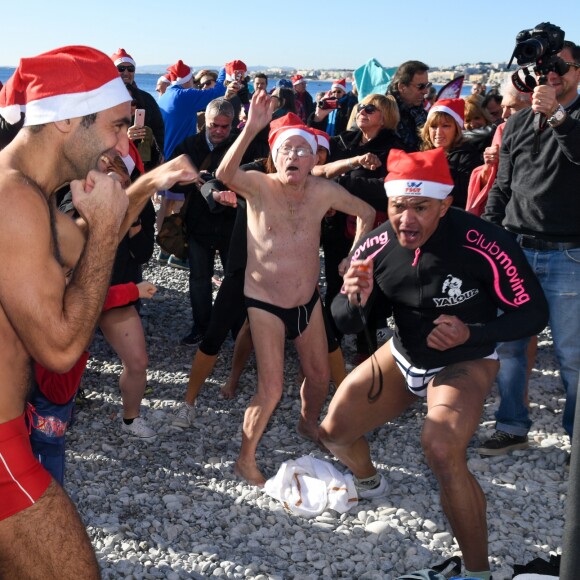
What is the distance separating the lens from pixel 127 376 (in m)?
5.16

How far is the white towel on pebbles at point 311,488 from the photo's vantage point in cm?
438

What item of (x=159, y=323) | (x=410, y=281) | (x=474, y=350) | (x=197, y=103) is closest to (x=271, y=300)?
(x=410, y=281)

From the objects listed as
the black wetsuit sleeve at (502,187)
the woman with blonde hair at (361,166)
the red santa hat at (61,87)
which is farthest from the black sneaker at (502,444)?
the red santa hat at (61,87)

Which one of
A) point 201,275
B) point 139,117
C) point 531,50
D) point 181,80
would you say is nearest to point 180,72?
point 181,80

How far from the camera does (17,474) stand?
2486mm

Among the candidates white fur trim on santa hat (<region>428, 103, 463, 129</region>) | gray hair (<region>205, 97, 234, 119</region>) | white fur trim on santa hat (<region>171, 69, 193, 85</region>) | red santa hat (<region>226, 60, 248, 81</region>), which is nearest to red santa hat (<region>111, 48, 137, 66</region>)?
white fur trim on santa hat (<region>171, 69, 193, 85</region>)

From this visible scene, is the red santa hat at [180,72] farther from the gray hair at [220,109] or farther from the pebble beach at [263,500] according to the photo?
the pebble beach at [263,500]

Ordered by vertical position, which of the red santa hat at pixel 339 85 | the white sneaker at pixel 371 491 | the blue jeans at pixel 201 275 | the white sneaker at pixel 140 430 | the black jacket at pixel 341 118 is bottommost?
the white sneaker at pixel 140 430

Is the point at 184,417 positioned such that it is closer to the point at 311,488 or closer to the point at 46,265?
the point at 311,488

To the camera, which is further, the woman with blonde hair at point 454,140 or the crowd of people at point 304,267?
the woman with blonde hair at point 454,140

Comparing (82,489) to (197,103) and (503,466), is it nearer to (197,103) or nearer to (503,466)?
(503,466)

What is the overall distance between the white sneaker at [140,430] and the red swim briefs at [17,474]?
272 cm

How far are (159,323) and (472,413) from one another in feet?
15.3

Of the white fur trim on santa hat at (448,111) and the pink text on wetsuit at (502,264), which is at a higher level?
the white fur trim on santa hat at (448,111)
